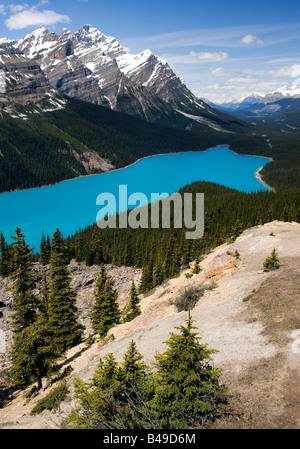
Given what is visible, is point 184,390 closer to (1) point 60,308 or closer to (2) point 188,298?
(2) point 188,298

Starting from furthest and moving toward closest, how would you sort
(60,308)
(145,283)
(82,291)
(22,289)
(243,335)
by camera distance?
1. (82,291)
2. (145,283)
3. (60,308)
4. (22,289)
5. (243,335)

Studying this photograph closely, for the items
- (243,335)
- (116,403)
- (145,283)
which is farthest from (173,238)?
(116,403)

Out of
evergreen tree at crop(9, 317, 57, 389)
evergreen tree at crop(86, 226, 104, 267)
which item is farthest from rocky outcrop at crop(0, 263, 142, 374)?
evergreen tree at crop(9, 317, 57, 389)

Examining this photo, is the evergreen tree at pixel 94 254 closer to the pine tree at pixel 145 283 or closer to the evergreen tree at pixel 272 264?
the pine tree at pixel 145 283

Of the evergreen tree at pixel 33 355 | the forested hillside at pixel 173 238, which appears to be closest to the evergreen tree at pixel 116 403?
the evergreen tree at pixel 33 355

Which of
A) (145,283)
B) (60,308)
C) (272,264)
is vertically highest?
(272,264)
